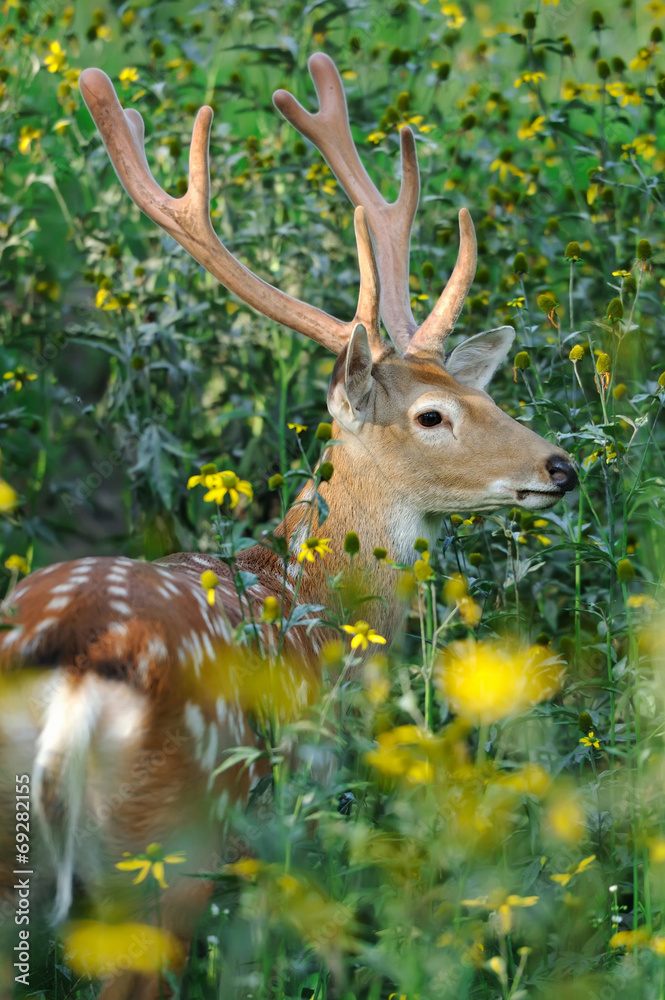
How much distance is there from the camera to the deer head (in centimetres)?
359

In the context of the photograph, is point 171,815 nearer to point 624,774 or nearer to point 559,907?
point 559,907

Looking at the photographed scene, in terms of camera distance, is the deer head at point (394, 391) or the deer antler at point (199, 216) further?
the deer antler at point (199, 216)

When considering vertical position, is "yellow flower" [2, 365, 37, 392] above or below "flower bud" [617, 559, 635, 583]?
above

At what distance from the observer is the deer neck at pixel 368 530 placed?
368cm

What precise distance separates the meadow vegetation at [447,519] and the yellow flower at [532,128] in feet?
0.13

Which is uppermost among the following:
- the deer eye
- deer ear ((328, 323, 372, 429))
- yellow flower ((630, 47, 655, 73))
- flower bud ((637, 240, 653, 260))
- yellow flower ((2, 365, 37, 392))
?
yellow flower ((630, 47, 655, 73))

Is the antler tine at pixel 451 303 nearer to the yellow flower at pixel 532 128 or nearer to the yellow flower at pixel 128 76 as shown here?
the yellow flower at pixel 532 128

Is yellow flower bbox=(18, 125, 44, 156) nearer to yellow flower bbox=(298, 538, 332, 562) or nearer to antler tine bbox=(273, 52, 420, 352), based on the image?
antler tine bbox=(273, 52, 420, 352)

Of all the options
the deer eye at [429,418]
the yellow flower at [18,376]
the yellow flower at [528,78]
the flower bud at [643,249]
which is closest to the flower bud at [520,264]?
the flower bud at [643,249]

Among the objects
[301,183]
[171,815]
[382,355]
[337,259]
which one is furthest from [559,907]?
[301,183]

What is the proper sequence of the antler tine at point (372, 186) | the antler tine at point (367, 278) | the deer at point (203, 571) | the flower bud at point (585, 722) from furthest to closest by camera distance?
1. the antler tine at point (372, 186)
2. the antler tine at point (367, 278)
3. the flower bud at point (585, 722)
4. the deer at point (203, 571)

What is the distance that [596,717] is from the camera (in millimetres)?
3641

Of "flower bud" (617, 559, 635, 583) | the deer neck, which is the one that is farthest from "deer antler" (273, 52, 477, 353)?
"flower bud" (617, 559, 635, 583)

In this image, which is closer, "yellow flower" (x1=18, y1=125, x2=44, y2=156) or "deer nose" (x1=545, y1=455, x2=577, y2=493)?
"deer nose" (x1=545, y1=455, x2=577, y2=493)
